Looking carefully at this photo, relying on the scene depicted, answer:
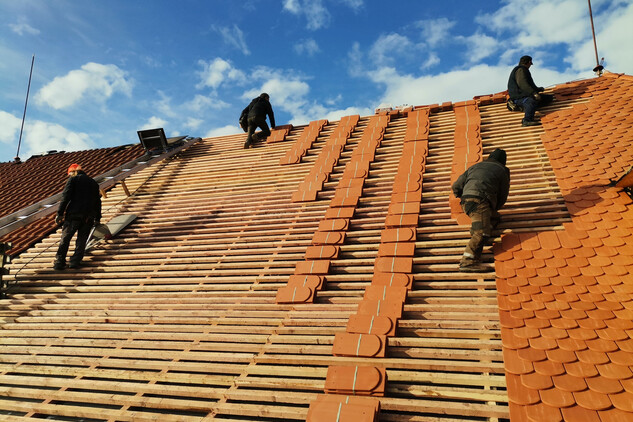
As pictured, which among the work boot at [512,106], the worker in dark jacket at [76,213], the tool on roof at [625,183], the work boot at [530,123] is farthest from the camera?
the work boot at [512,106]

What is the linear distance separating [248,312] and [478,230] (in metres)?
2.60

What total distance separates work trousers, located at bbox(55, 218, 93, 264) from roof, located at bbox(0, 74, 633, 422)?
0.22 meters

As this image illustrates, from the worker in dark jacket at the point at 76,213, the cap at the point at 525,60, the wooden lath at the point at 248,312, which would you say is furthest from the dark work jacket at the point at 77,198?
the cap at the point at 525,60

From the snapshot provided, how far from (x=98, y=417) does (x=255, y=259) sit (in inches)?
92.7

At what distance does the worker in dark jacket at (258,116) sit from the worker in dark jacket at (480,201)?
19.2 feet

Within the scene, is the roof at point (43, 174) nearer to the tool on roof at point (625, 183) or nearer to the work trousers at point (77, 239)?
the work trousers at point (77, 239)

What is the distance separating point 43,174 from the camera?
10383 millimetres

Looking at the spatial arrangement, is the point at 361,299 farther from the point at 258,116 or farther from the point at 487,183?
the point at 258,116

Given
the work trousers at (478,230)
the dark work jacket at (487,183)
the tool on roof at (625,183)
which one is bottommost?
the work trousers at (478,230)

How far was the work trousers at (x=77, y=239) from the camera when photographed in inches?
215

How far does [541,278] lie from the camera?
354 cm

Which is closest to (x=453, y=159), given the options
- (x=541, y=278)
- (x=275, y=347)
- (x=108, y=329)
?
(x=541, y=278)

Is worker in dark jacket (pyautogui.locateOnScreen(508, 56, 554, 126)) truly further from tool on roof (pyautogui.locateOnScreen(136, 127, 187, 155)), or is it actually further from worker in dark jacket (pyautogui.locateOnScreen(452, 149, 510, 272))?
tool on roof (pyautogui.locateOnScreen(136, 127, 187, 155))

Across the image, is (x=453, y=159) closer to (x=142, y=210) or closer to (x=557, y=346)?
(x=557, y=346)
